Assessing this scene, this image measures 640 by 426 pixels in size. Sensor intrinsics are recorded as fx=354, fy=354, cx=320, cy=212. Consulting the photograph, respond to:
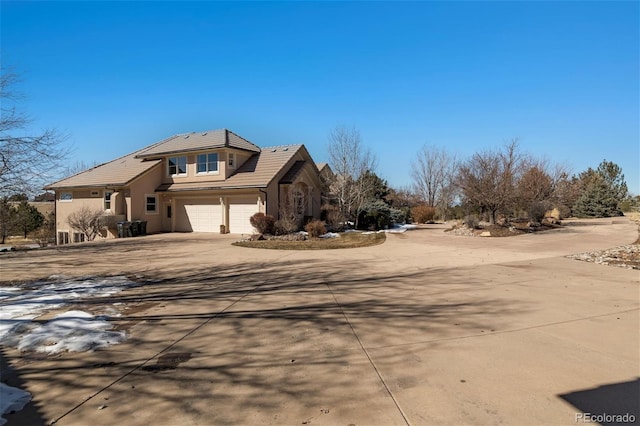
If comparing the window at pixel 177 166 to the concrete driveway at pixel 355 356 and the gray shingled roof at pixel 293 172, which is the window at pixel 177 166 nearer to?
the gray shingled roof at pixel 293 172

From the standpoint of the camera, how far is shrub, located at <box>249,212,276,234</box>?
2064 centimetres

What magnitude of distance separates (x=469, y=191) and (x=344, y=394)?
20696 mm

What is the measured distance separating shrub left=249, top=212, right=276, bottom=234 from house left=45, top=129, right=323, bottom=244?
137 centimetres

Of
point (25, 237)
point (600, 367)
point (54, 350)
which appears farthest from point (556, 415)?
point (25, 237)

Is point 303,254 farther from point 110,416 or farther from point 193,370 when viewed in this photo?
point 110,416

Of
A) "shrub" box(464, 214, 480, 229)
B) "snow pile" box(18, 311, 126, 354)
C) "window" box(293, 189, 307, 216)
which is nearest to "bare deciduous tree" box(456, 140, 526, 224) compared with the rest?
"shrub" box(464, 214, 480, 229)

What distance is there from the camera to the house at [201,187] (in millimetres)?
23172

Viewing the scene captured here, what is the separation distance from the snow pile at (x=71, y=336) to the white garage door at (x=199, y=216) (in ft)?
61.0

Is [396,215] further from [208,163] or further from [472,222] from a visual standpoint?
[208,163]

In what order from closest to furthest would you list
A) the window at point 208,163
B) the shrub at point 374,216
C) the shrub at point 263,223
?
the shrub at point 263,223 → the window at point 208,163 → the shrub at point 374,216

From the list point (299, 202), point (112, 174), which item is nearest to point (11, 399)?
point (299, 202)

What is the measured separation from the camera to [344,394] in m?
3.40

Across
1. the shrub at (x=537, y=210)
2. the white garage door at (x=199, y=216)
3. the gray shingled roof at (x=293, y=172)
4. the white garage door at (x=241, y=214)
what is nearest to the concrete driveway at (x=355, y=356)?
the white garage door at (x=241, y=214)

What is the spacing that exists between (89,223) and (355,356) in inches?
995
